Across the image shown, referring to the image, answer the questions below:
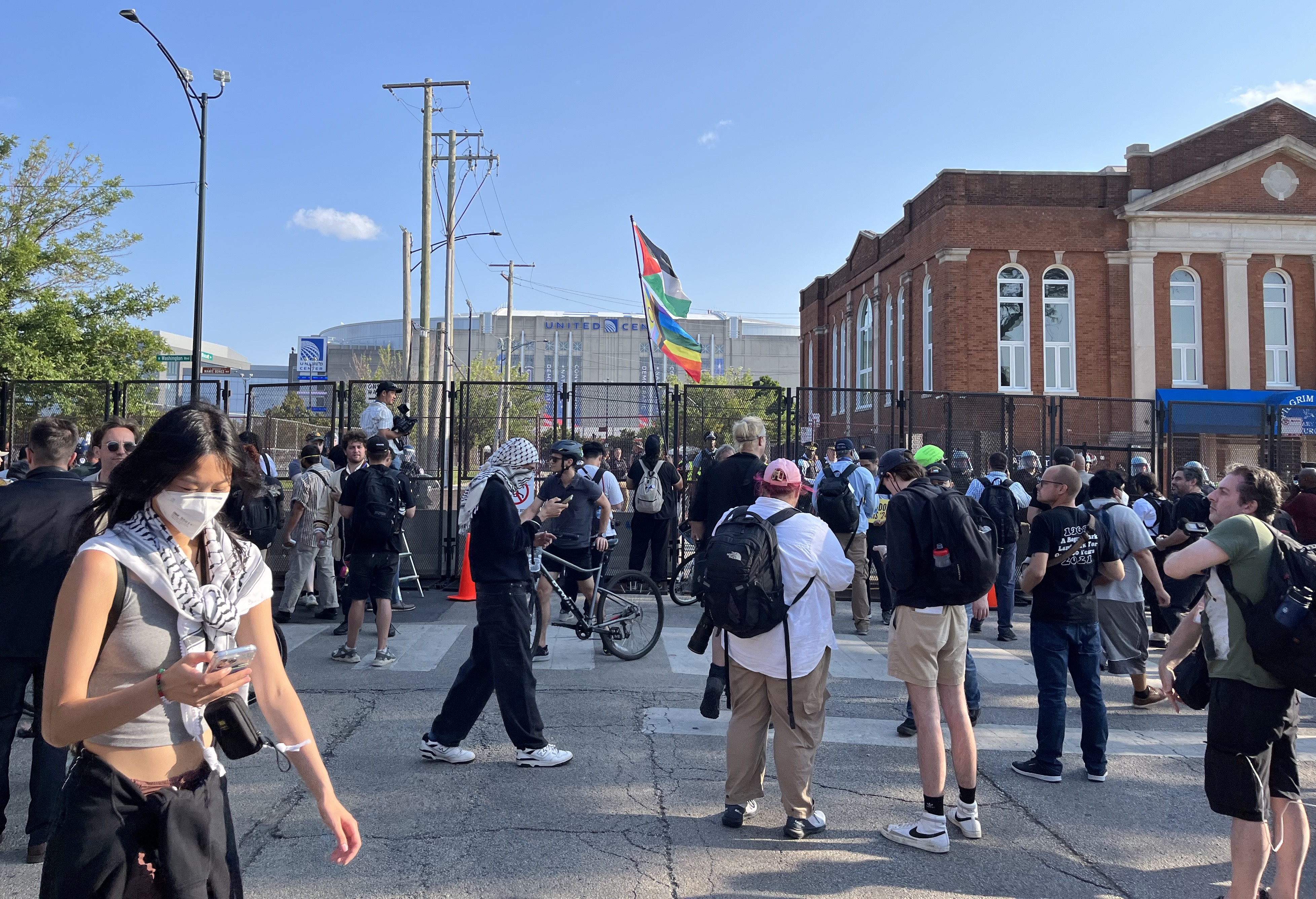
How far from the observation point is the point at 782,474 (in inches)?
194

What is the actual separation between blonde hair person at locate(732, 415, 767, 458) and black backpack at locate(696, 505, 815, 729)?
268 cm

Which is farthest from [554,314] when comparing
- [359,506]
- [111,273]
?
[359,506]

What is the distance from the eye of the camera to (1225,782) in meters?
3.63

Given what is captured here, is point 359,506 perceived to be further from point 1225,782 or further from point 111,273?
point 111,273

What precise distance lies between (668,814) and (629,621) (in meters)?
3.74

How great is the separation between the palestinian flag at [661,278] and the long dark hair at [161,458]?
17.1 metres

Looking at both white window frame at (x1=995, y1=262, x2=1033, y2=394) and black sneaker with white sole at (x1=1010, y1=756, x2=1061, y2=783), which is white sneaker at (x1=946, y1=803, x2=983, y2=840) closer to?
black sneaker with white sole at (x1=1010, y1=756, x2=1061, y2=783)

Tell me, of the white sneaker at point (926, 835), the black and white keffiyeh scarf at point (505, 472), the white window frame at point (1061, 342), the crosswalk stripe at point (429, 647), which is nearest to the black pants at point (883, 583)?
the crosswalk stripe at point (429, 647)

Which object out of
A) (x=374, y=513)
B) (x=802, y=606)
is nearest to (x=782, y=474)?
(x=802, y=606)

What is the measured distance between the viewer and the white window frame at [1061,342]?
→ 2578cm

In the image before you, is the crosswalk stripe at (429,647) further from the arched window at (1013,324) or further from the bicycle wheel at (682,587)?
the arched window at (1013,324)

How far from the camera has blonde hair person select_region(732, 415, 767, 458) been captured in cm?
736

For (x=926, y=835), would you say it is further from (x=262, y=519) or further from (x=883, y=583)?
(x=883, y=583)

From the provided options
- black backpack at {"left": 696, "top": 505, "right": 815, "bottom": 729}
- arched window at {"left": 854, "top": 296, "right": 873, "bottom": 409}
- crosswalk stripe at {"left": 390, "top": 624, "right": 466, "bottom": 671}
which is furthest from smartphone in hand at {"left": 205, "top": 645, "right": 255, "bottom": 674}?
arched window at {"left": 854, "top": 296, "right": 873, "bottom": 409}
